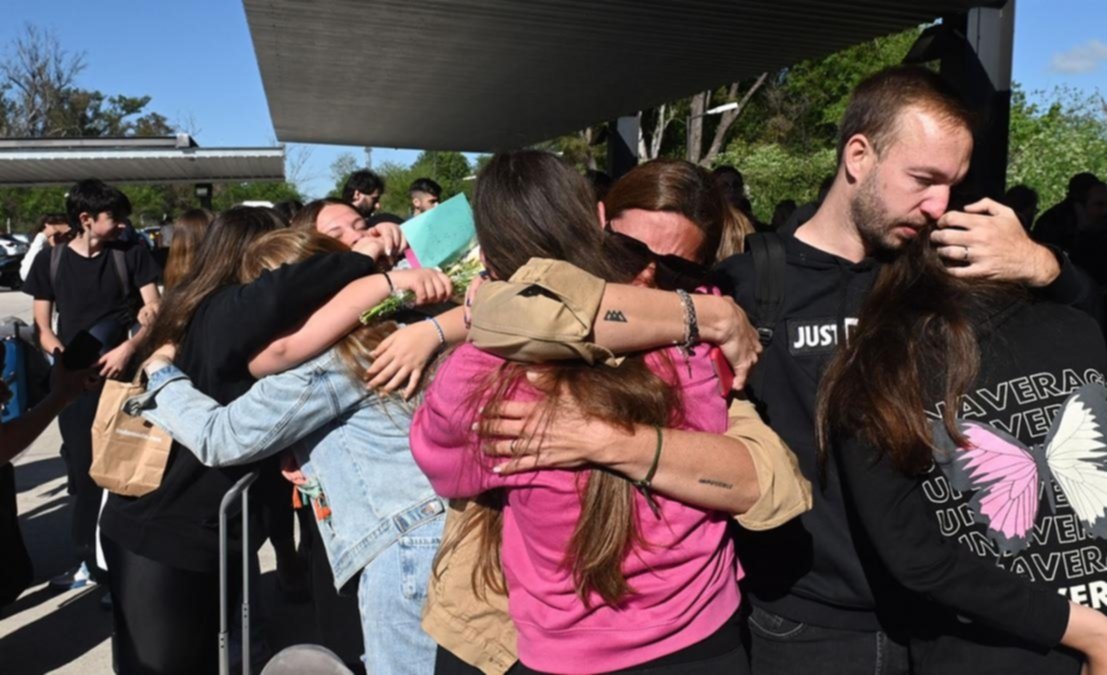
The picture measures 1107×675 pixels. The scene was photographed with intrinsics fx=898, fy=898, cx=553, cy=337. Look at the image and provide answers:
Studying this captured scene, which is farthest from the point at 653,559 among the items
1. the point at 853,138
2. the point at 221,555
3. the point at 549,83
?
the point at 549,83

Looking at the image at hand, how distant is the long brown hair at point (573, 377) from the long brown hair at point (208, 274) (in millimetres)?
1461

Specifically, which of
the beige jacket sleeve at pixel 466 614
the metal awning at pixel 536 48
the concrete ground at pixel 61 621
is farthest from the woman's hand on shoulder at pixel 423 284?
the metal awning at pixel 536 48

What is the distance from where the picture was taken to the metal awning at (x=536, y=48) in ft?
23.9

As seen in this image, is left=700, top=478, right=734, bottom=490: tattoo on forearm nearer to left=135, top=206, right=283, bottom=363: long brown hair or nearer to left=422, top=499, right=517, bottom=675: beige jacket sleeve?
left=422, top=499, right=517, bottom=675: beige jacket sleeve

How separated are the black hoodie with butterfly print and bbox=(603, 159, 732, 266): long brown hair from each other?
603mm

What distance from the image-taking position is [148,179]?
19.8 m

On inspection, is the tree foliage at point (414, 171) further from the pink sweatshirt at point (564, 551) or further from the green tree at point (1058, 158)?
the pink sweatshirt at point (564, 551)

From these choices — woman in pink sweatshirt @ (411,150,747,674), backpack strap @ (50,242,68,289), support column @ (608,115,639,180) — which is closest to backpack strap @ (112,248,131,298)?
backpack strap @ (50,242,68,289)

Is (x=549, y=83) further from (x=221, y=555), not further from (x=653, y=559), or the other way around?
(x=653, y=559)

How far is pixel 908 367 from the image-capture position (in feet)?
5.45

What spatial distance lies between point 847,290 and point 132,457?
236 cm

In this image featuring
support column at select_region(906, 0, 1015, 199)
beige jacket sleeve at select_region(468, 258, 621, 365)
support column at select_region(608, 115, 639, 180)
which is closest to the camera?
beige jacket sleeve at select_region(468, 258, 621, 365)

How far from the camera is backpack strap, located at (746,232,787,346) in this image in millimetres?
2150

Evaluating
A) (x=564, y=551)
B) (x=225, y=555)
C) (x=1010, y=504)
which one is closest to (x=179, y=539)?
(x=225, y=555)
